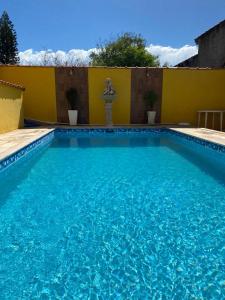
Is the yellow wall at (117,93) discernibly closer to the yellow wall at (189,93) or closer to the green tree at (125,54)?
the yellow wall at (189,93)

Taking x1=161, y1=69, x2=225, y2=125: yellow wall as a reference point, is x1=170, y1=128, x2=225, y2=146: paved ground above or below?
below

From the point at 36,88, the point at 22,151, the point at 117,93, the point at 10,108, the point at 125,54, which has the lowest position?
the point at 22,151

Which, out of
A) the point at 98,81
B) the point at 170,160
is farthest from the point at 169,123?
the point at 170,160

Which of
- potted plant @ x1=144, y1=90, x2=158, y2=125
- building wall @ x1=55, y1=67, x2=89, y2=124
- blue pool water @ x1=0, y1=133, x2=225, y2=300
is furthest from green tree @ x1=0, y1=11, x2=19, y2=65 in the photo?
blue pool water @ x1=0, y1=133, x2=225, y2=300

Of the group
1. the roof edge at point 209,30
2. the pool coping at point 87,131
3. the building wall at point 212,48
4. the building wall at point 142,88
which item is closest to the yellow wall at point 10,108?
the pool coping at point 87,131

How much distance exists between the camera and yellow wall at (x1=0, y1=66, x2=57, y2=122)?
35.2ft

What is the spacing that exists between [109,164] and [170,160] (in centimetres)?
136

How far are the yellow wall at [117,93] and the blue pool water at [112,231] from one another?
5850mm

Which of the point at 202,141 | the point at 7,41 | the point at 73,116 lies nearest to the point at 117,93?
the point at 73,116

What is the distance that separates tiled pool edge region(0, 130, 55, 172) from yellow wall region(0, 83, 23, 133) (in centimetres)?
113

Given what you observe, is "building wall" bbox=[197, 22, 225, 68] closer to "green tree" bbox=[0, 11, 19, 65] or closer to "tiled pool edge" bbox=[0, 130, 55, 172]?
"tiled pool edge" bbox=[0, 130, 55, 172]

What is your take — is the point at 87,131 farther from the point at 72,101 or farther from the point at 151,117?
the point at 151,117

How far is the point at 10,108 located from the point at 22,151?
10.7 ft

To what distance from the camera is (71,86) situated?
36.1 feet
